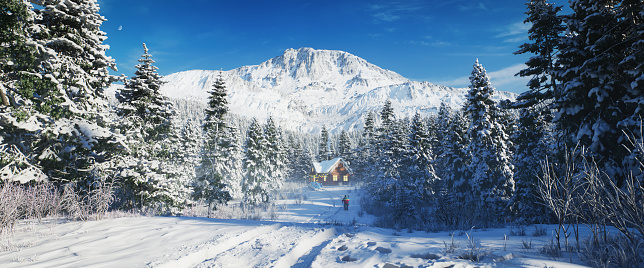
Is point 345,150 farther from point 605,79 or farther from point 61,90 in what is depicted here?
point 61,90

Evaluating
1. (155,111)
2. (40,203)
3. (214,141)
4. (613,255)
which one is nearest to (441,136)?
(214,141)

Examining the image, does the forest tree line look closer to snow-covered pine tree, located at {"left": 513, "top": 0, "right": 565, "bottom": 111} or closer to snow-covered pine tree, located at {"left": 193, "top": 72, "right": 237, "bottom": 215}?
snow-covered pine tree, located at {"left": 513, "top": 0, "right": 565, "bottom": 111}

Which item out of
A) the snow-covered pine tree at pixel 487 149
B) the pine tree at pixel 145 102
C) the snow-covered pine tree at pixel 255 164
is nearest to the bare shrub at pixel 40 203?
the pine tree at pixel 145 102

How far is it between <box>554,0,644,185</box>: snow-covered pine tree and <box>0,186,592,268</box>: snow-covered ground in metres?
6.56

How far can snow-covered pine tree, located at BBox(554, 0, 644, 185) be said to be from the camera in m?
8.55

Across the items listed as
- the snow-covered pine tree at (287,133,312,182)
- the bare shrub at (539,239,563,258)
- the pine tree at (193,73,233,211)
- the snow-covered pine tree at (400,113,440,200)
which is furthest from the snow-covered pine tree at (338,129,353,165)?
the bare shrub at (539,239,563,258)

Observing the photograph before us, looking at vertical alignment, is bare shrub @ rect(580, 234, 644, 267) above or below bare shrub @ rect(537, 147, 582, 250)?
below

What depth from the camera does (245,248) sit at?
516cm

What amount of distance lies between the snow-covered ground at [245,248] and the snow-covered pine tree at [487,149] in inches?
592

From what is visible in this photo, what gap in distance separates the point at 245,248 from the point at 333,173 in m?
60.1

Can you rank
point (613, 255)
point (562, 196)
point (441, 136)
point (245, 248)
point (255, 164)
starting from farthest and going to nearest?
point (255, 164) < point (441, 136) < point (245, 248) < point (562, 196) < point (613, 255)

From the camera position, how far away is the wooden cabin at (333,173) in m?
64.0

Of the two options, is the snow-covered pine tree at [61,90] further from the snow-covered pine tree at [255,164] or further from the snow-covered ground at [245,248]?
the snow-covered pine tree at [255,164]

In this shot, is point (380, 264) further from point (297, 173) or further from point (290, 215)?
point (297, 173)
